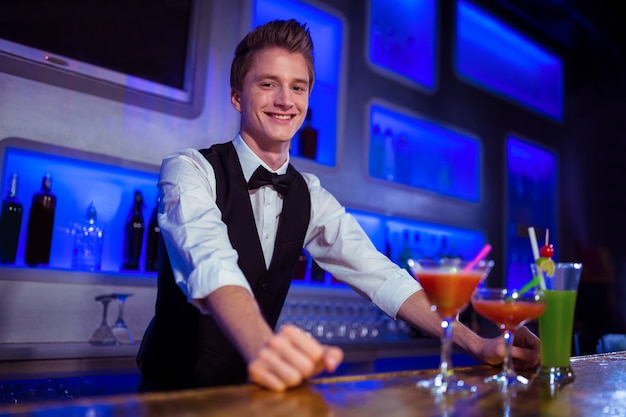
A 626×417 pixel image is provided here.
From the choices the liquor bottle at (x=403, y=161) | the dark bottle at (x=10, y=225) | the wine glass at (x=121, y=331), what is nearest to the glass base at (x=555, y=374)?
the wine glass at (x=121, y=331)

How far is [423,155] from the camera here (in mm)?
3807

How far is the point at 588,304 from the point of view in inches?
186

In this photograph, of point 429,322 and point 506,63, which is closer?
point 429,322

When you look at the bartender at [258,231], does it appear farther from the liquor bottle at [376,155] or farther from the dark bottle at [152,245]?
the liquor bottle at [376,155]

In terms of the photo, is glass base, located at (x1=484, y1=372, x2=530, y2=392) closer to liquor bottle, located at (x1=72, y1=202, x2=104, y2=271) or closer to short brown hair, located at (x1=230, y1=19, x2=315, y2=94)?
short brown hair, located at (x1=230, y1=19, x2=315, y2=94)

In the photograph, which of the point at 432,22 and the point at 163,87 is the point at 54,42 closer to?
the point at 163,87

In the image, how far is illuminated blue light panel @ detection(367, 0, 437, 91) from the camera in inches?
141

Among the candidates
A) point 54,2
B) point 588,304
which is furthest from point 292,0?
point 588,304

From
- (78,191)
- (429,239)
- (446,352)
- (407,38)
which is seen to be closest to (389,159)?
(429,239)

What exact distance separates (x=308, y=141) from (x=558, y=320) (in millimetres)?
1897

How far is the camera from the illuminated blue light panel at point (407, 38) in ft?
11.7

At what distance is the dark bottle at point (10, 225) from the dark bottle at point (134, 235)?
1.29 feet

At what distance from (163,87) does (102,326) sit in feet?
3.09

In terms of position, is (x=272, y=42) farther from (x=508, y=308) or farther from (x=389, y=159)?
(x=389, y=159)
